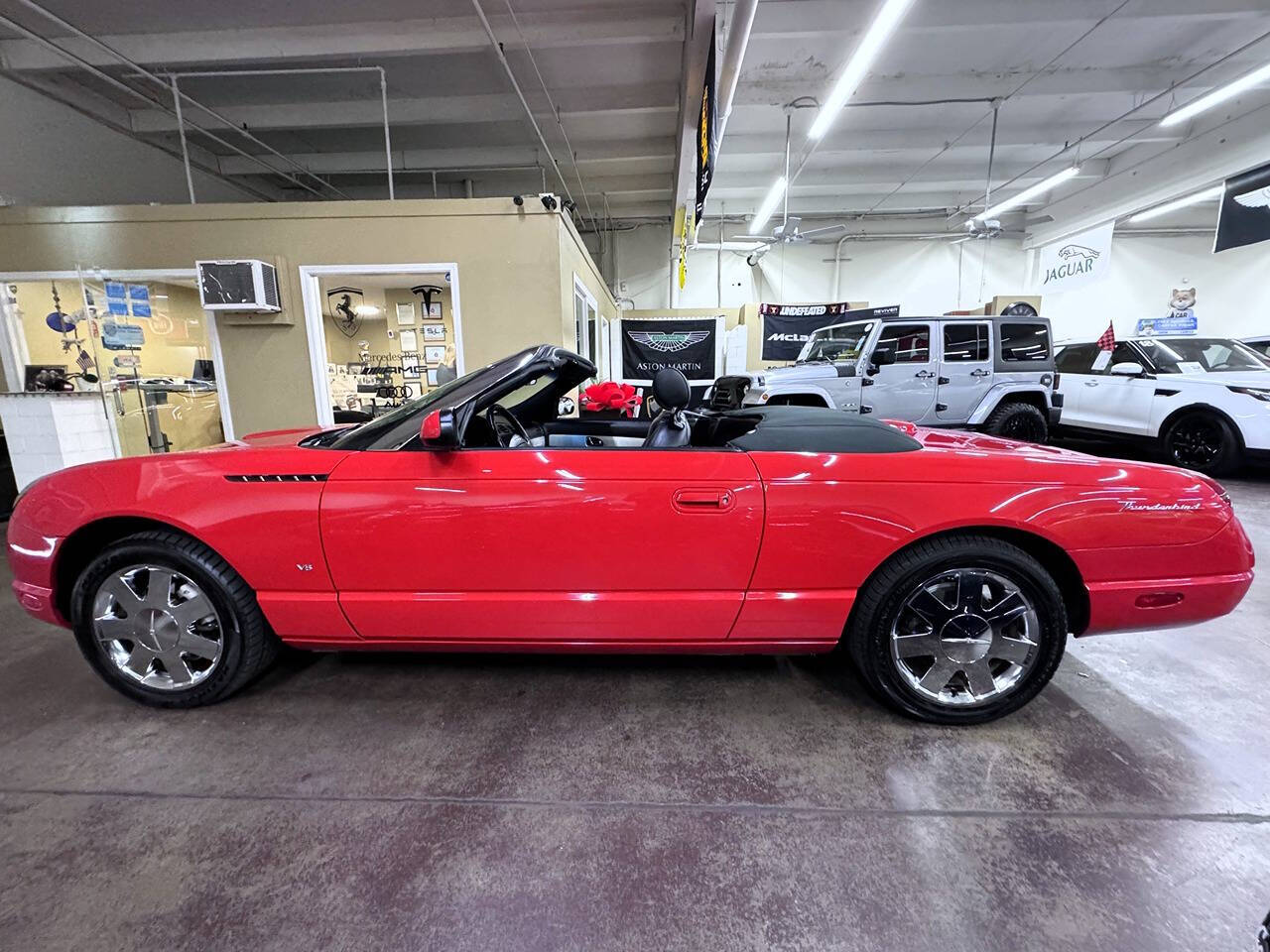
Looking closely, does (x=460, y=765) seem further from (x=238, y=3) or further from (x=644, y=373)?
(x=644, y=373)

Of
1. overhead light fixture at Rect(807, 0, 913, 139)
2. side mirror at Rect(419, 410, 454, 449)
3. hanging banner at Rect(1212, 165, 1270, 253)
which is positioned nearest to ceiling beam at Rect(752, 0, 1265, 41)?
overhead light fixture at Rect(807, 0, 913, 139)

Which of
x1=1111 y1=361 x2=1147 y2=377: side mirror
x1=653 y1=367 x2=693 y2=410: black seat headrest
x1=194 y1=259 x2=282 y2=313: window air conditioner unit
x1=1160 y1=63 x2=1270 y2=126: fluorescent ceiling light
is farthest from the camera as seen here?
x1=1111 y1=361 x2=1147 y2=377: side mirror

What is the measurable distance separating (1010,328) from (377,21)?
8.68 meters

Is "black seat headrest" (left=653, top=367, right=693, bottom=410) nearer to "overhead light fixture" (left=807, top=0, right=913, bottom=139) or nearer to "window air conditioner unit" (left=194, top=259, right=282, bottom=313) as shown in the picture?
"overhead light fixture" (left=807, top=0, right=913, bottom=139)

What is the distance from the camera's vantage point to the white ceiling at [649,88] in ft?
18.4

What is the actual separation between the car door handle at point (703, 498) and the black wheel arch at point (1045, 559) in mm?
604

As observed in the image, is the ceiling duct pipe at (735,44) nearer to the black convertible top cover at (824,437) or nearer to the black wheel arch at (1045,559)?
the black convertible top cover at (824,437)

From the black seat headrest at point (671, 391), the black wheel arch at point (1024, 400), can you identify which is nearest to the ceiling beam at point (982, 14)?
the black wheel arch at point (1024, 400)

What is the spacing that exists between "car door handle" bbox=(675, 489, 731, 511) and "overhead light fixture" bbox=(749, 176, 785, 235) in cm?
985

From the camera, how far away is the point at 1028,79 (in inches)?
290

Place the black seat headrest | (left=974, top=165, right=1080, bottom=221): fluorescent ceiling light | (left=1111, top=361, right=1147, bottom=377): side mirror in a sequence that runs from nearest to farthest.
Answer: the black seat headrest, (left=1111, top=361, right=1147, bottom=377): side mirror, (left=974, top=165, right=1080, bottom=221): fluorescent ceiling light

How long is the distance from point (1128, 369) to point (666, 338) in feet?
27.6

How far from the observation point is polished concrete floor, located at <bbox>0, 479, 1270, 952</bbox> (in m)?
1.25

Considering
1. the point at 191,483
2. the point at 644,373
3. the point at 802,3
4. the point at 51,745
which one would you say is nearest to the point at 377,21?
the point at 802,3
